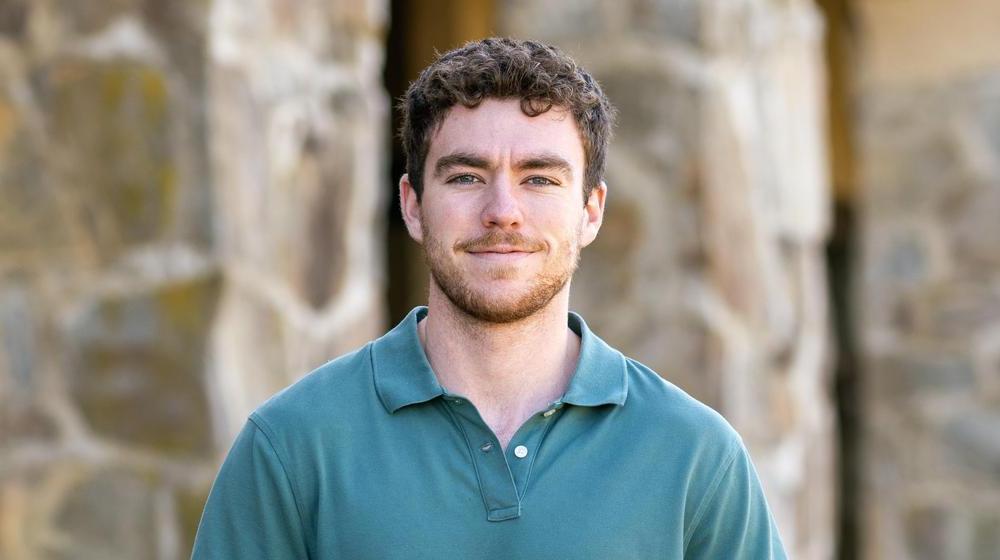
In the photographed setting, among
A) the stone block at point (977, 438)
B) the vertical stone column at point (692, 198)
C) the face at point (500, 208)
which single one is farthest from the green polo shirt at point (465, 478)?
the stone block at point (977, 438)

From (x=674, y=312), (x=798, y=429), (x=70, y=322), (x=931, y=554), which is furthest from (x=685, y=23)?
(x=931, y=554)

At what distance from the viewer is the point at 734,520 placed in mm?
1664

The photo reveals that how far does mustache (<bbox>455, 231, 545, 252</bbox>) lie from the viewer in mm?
1608

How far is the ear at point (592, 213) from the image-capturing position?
1758 millimetres

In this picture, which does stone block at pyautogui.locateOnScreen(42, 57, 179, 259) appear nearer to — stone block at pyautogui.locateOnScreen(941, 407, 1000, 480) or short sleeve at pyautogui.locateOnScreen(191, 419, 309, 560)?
short sleeve at pyautogui.locateOnScreen(191, 419, 309, 560)

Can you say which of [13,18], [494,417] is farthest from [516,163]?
[13,18]

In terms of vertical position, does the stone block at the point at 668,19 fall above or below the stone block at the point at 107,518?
above

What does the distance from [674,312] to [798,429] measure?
2.19ft

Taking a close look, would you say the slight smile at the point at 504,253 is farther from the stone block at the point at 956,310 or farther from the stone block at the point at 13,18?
the stone block at the point at 956,310

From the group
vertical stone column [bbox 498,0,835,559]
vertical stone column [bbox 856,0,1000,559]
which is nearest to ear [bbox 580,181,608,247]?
vertical stone column [bbox 498,0,835,559]

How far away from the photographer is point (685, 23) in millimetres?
3455

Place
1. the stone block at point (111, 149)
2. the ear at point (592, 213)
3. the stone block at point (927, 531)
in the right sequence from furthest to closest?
the stone block at point (927, 531) → the stone block at point (111, 149) → the ear at point (592, 213)

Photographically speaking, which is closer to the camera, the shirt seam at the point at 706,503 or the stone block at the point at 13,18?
the shirt seam at the point at 706,503

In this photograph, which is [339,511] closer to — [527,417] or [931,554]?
[527,417]
